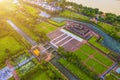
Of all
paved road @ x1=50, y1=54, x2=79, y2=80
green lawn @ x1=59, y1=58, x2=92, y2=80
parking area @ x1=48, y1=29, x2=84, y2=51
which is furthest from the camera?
parking area @ x1=48, y1=29, x2=84, y2=51

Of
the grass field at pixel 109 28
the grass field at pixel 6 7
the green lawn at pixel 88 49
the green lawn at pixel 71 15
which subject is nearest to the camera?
the green lawn at pixel 88 49

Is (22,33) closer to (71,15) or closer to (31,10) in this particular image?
(31,10)

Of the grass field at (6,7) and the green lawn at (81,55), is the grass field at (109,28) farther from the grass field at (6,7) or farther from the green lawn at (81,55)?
the grass field at (6,7)

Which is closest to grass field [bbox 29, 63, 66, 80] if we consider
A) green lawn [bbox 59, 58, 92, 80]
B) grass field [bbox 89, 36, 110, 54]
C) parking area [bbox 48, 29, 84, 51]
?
green lawn [bbox 59, 58, 92, 80]

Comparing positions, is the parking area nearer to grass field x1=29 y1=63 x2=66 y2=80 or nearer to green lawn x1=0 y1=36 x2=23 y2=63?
grass field x1=29 y1=63 x2=66 y2=80

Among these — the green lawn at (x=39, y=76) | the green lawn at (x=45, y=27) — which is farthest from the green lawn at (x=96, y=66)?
the green lawn at (x=45, y=27)

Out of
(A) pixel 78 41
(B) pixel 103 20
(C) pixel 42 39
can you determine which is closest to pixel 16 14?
(C) pixel 42 39

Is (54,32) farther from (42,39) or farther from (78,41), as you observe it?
(78,41)
